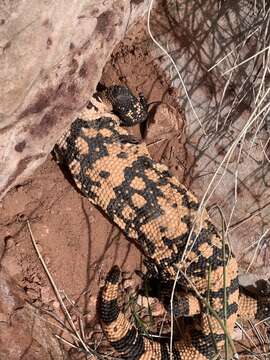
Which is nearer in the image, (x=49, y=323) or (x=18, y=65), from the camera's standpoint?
(x=18, y=65)

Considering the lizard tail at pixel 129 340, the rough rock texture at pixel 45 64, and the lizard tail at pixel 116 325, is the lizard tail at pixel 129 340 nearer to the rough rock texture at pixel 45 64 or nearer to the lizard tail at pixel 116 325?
the lizard tail at pixel 116 325

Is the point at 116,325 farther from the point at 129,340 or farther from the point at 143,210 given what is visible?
the point at 143,210

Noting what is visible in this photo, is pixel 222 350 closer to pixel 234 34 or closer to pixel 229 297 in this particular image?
pixel 229 297

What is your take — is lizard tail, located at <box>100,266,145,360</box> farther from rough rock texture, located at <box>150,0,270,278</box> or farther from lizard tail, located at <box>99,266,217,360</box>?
rough rock texture, located at <box>150,0,270,278</box>

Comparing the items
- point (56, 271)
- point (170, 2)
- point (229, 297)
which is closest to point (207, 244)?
point (229, 297)

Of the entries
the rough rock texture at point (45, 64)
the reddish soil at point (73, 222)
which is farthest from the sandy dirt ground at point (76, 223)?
the rough rock texture at point (45, 64)

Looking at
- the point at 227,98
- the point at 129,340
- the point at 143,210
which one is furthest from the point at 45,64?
the point at 129,340
